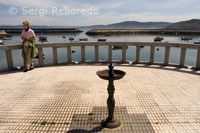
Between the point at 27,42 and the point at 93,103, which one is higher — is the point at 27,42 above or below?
above

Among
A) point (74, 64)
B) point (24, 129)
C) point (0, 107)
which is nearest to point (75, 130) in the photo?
point (24, 129)

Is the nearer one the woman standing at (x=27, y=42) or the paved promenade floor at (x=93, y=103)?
the paved promenade floor at (x=93, y=103)

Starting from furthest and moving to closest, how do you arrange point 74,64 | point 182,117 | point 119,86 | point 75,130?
point 74,64 → point 119,86 → point 182,117 → point 75,130

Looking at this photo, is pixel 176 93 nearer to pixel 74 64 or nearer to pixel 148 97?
pixel 148 97

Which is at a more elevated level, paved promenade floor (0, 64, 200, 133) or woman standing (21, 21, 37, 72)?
woman standing (21, 21, 37, 72)

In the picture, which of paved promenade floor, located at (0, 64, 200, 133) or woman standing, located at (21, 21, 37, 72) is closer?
paved promenade floor, located at (0, 64, 200, 133)

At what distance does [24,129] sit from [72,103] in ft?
7.88

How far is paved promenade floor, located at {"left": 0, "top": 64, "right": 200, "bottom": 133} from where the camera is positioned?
565 centimetres

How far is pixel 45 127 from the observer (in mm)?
5590

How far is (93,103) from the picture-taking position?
24.0 feet

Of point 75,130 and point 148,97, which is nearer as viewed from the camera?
point 75,130

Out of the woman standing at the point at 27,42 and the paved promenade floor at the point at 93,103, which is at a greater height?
the woman standing at the point at 27,42

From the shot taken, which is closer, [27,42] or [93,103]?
[93,103]

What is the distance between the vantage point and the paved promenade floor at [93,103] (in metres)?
5.65
